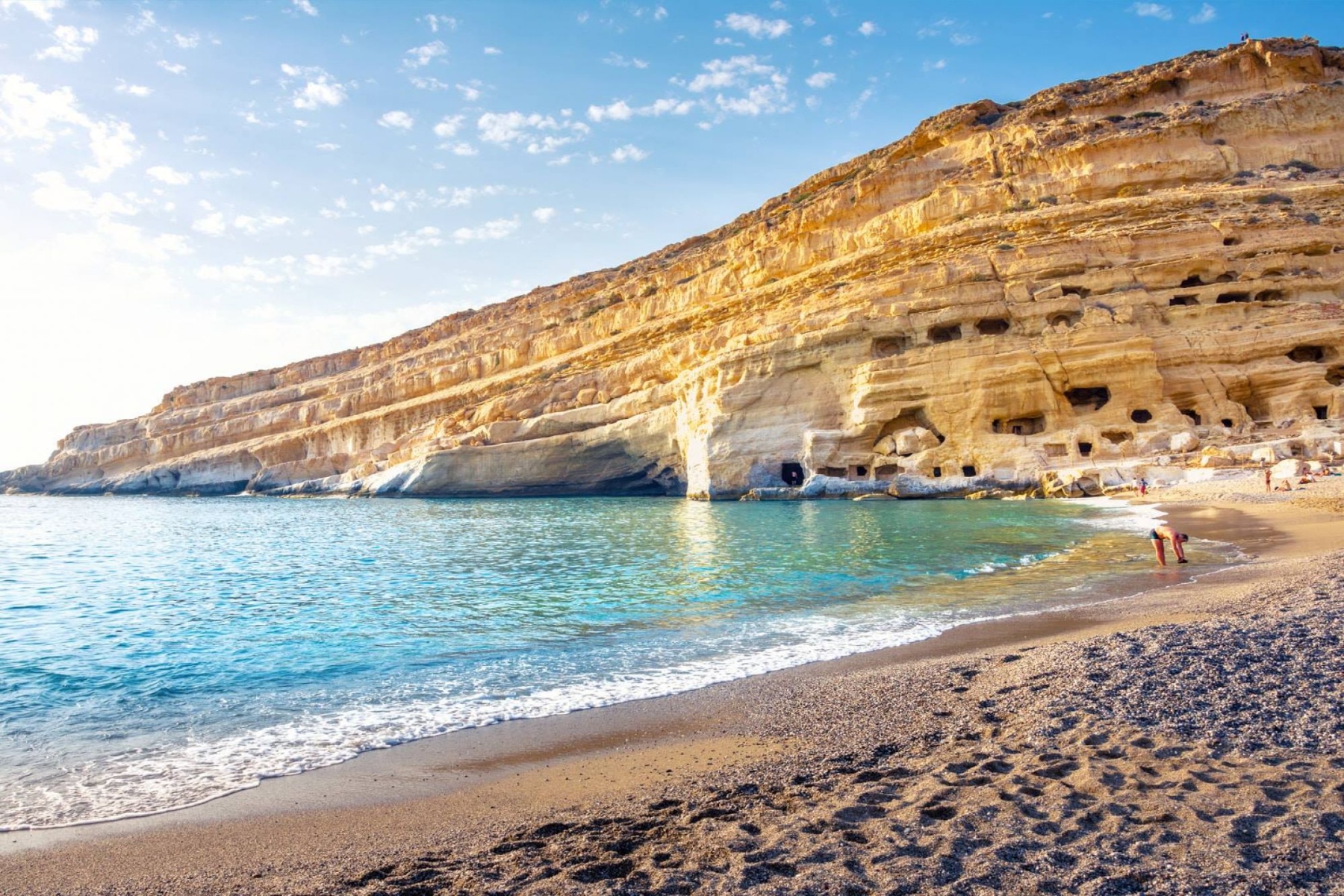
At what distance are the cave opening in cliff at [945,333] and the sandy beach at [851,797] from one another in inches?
993

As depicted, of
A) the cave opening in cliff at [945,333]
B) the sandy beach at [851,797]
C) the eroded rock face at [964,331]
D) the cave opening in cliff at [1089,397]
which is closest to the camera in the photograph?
the sandy beach at [851,797]

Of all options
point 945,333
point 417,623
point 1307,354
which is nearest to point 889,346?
point 945,333

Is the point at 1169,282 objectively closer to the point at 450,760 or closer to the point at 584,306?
the point at 450,760

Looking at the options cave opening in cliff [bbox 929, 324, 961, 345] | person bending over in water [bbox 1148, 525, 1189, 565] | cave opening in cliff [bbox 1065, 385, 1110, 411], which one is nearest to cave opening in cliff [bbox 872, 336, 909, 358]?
cave opening in cliff [bbox 929, 324, 961, 345]

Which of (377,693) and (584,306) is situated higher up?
(584,306)

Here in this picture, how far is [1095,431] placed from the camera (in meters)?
26.6

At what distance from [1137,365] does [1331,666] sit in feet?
81.1

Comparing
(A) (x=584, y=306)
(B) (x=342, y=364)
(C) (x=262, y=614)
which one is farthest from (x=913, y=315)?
(B) (x=342, y=364)

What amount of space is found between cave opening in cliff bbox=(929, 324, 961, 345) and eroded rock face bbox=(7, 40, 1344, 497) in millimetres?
160

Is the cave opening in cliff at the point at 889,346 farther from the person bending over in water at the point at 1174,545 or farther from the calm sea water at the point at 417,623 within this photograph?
the person bending over in water at the point at 1174,545

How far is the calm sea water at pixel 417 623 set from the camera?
536cm

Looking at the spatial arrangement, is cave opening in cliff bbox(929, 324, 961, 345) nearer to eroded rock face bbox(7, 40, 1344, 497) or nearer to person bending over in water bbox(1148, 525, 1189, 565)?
eroded rock face bbox(7, 40, 1344, 497)

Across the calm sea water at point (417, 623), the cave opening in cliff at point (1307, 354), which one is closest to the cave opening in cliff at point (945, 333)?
the cave opening in cliff at point (1307, 354)

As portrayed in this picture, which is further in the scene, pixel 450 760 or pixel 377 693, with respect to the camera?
pixel 377 693
